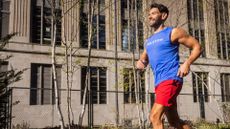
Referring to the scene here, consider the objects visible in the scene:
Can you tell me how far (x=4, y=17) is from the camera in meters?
25.6

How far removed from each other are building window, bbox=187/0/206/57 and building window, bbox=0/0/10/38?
55.2ft

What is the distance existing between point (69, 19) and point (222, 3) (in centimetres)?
1177

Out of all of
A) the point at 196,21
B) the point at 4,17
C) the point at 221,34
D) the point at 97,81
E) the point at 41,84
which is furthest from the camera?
the point at 196,21

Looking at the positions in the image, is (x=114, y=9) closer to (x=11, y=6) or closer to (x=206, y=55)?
A: (x=11, y=6)

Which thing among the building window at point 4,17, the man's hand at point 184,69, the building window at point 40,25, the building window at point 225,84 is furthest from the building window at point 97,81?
the man's hand at point 184,69

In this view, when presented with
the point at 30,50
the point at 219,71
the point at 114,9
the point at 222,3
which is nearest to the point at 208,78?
the point at 219,71

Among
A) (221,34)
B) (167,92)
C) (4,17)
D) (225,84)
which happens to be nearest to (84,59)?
(4,17)

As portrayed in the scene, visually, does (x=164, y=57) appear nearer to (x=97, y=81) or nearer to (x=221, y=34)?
(x=97, y=81)

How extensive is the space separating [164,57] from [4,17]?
22.7 metres

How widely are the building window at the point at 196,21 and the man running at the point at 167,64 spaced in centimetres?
2922

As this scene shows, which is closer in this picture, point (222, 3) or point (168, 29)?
point (168, 29)

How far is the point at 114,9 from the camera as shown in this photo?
2906 cm

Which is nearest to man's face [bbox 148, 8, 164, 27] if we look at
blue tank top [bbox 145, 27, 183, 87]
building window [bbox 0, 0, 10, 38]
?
blue tank top [bbox 145, 27, 183, 87]

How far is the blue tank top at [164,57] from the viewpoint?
496 centimetres
